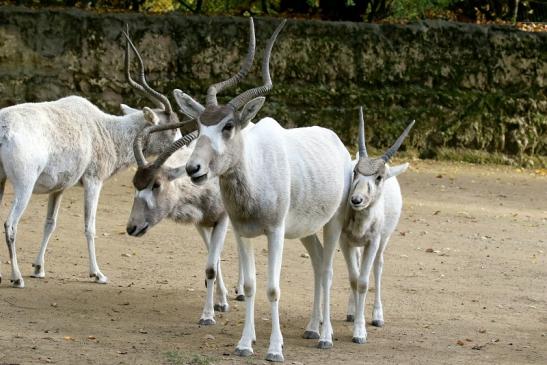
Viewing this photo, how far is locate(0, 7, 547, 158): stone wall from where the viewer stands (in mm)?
16156

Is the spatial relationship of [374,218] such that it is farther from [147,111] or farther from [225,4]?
[225,4]

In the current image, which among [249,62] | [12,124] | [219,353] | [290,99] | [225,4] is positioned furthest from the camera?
[225,4]

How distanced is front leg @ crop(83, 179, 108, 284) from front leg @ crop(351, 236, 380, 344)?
2378 mm

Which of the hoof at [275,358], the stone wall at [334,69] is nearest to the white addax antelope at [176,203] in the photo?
the hoof at [275,358]

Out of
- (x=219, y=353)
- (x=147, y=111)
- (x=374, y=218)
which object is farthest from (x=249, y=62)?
(x=147, y=111)

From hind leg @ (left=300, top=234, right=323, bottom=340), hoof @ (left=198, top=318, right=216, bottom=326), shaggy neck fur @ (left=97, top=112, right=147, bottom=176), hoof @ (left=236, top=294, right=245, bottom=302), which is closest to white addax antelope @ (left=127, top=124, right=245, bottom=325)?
hoof @ (left=198, top=318, right=216, bottom=326)

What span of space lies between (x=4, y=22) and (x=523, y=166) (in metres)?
7.62

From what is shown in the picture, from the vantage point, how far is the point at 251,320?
728 centimetres

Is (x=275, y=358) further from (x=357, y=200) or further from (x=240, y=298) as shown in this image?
(x=240, y=298)

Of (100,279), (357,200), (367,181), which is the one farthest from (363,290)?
(100,279)

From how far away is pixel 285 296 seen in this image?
918cm

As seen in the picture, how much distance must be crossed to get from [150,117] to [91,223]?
119cm

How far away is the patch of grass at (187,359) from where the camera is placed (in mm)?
6844

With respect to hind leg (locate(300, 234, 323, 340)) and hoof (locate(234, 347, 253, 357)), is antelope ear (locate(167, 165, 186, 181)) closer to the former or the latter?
hind leg (locate(300, 234, 323, 340))
